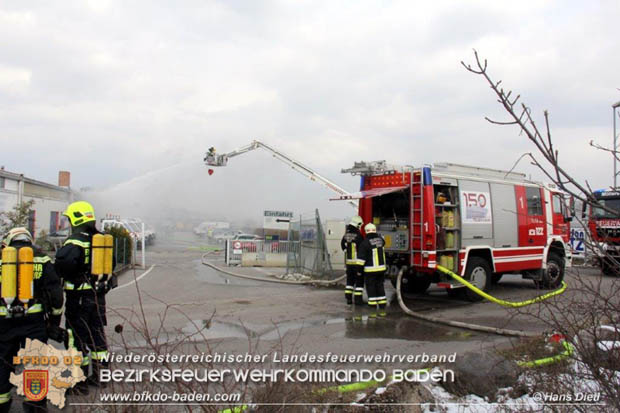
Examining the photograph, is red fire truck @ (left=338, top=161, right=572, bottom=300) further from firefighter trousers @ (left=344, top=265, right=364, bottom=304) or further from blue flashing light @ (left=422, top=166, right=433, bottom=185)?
firefighter trousers @ (left=344, top=265, right=364, bottom=304)

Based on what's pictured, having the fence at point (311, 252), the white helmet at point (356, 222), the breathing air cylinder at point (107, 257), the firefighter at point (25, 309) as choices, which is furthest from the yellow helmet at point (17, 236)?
the fence at point (311, 252)

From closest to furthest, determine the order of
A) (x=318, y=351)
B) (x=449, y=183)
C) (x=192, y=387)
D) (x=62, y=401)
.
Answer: (x=192, y=387)
(x=62, y=401)
(x=318, y=351)
(x=449, y=183)

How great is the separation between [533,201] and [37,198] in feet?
77.7

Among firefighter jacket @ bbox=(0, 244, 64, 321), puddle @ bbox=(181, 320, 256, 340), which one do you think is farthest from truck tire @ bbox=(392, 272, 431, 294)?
firefighter jacket @ bbox=(0, 244, 64, 321)

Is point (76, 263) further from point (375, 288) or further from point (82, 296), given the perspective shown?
point (375, 288)

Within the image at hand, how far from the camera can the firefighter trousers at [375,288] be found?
865 cm

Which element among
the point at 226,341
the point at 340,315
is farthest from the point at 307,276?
the point at 226,341

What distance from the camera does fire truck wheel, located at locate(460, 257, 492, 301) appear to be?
9.69 metres

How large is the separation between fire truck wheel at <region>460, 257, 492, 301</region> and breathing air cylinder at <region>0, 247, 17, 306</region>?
8.13m

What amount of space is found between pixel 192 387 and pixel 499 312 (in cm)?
709

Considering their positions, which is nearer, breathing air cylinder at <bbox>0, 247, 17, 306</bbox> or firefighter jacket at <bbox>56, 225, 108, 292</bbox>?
breathing air cylinder at <bbox>0, 247, 17, 306</bbox>

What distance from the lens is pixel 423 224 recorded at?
8.82 metres

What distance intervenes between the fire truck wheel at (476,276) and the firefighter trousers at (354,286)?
2.25m

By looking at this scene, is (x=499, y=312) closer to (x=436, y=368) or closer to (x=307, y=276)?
(x=436, y=368)
